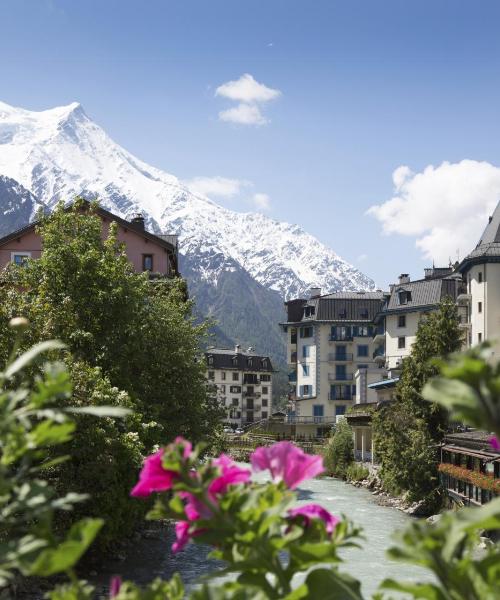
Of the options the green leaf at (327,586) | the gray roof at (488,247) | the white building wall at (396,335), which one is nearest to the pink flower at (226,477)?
the green leaf at (327,586)

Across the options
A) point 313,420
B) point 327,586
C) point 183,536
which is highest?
point 183,536

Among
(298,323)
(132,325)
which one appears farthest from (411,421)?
(298,323)

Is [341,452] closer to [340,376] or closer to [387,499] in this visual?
[387,499]

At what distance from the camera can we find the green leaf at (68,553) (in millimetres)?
1693

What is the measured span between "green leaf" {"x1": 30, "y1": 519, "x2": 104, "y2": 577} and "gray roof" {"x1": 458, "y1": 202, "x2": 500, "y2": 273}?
174 feet

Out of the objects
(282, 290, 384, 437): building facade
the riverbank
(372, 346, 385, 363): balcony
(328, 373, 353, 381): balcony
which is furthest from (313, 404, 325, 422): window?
the riverbank

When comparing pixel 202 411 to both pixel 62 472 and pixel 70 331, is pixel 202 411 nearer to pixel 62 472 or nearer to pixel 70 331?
pixel 70 331

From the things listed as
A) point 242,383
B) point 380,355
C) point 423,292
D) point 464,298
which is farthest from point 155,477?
point 242,383

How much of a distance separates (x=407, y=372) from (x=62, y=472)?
81.3ft

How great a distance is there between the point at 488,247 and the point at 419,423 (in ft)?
52.4

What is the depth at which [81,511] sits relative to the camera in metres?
24.7

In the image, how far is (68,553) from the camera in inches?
66.6

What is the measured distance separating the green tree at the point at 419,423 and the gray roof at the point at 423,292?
84.3ft

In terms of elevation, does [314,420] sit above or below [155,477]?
below
